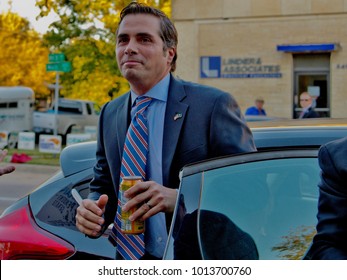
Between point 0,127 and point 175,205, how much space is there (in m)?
26.5

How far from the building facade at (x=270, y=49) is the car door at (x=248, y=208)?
62.1 feet

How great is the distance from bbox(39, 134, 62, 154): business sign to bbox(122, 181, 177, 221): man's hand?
17588mm

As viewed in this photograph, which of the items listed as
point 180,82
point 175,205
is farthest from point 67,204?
point 175,205

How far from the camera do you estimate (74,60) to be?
25688 millimetres

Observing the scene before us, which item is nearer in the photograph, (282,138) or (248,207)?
(248,207)

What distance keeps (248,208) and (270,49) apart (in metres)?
19.7

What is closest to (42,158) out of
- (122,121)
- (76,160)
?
(76,160)

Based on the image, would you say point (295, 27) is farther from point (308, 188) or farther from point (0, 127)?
point (308, 188)

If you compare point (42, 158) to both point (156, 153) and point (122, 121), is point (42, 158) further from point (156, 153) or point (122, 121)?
point (156, 153)

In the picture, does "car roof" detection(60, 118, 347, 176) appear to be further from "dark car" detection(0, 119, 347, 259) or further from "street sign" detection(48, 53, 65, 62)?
"street sign" detection(48, 53, 65, 62)

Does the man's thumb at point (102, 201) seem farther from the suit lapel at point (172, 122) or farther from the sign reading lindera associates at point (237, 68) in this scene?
the sign reading lindera associates at point (237, 68)

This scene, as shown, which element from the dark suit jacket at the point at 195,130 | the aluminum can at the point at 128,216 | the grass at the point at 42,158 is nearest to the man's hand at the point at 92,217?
the aluminum can at the point at 128,216

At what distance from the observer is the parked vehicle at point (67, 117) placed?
2942cm

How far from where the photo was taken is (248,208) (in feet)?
7.56
